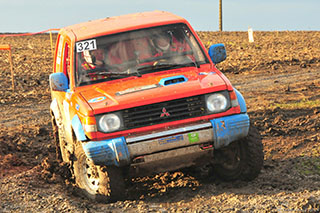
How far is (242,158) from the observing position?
21.6 feet

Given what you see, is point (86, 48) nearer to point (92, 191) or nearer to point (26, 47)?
point (92, 191)

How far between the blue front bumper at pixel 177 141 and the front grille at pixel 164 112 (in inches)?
6.9

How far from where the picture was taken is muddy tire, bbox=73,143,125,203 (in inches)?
243

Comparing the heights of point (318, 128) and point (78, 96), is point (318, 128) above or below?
below

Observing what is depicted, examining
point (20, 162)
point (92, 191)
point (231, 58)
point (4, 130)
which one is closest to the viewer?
point (92, 191)

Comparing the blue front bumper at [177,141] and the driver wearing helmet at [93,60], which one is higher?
the driver wearing helmet at [93,60]

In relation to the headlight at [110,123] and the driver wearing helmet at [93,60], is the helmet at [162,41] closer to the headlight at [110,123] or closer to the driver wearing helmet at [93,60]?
the driver wearing helmet at [93,60]

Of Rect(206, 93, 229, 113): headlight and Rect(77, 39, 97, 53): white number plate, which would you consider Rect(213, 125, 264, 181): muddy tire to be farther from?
Rect(77, 39, 97, 53): white number plate

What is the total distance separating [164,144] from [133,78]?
1.07 metres

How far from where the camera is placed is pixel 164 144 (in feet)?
19.5

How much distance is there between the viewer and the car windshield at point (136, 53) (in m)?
6.79

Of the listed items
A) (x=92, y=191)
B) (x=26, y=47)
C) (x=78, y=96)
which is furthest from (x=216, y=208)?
(x=26, y=47)

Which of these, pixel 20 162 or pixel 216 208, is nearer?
pixel 216 208

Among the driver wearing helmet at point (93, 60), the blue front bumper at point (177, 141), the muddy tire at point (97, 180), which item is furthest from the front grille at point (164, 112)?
the driver wearing helmet at point (93, 60)
